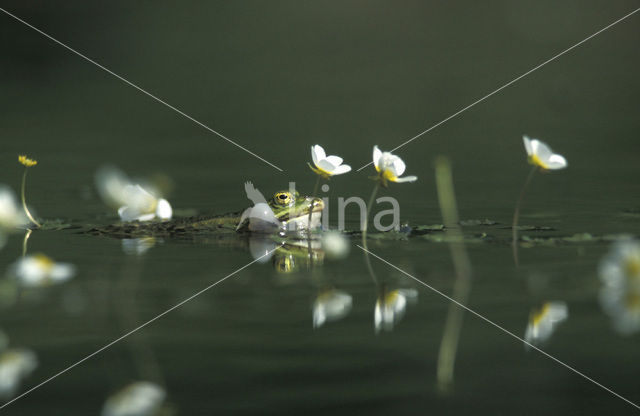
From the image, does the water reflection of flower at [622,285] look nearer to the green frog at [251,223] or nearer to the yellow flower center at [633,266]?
the yellow flower center at [633,266]

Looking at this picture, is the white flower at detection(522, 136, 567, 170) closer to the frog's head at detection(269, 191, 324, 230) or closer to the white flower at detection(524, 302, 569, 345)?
the white flower at detection(524, 302, 569, 345)

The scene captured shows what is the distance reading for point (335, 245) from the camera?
4.73 meters

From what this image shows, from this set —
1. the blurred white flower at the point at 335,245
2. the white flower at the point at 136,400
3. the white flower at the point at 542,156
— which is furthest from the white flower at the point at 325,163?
the white flower at the point at 136,400

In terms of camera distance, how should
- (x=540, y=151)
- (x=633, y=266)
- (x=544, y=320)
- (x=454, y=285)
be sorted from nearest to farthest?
1. (x=544, y=320)
2. (x=454, y=285)
3. (x=633, y=266)
4. (x=540, y=151)

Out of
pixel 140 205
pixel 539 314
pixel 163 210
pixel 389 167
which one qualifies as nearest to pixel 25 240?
pixel 140 205

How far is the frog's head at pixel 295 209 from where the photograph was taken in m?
5.09

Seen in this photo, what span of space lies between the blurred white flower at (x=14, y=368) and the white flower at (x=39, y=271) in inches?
40.7

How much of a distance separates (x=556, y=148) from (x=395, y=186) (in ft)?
8.16

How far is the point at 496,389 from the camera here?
2.48 m

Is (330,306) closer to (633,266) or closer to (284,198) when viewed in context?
(633,266)

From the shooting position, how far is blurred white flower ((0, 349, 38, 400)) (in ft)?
8.20

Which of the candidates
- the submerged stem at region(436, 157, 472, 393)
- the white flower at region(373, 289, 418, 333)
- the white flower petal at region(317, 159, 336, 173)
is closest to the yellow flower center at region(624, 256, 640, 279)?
the submerged stem at region(436, 157, 472, 393)

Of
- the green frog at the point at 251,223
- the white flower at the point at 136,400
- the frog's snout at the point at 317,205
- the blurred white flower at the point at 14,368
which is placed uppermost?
the frog's snout at the point at 317,205

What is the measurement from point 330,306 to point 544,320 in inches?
32.4
